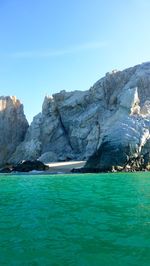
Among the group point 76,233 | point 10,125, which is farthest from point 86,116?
point 76,233

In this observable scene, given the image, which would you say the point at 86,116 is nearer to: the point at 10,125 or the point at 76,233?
the point at 10,125

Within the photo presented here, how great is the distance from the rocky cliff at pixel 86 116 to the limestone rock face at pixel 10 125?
179 inches

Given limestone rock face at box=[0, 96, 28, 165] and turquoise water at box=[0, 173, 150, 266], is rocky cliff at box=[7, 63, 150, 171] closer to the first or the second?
limestone rock face at box=[0, 96, 28, 165]

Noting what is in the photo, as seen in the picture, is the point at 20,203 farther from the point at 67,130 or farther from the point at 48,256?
the point at 67,130

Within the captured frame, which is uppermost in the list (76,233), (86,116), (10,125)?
(10,125)

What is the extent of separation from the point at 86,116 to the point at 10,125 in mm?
26062

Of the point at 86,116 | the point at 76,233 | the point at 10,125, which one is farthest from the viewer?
the point at 10,125

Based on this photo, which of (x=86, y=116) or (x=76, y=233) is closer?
(x=76, y=233)

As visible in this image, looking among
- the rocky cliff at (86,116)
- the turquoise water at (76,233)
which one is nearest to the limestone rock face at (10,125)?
the rocky cliff at (86,116)

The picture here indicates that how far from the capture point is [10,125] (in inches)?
4459

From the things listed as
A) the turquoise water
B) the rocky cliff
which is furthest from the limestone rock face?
the turquoise water

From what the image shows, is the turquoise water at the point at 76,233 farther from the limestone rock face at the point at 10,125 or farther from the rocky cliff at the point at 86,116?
the limestone rock face at the point at 10,125

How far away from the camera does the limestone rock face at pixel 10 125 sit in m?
111

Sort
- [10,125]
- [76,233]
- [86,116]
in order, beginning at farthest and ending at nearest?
[10,125] < [86,116] < [76,233]
